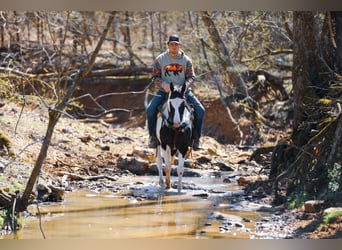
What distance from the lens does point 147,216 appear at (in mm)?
6555

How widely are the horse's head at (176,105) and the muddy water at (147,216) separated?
76 cm

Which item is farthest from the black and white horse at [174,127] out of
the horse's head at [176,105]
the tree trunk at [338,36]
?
the tree trunk at [338,36]

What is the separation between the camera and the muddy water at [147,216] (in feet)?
19.6

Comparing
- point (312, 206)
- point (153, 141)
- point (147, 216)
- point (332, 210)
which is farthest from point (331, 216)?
point (153, 141)

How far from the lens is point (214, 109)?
12789mm

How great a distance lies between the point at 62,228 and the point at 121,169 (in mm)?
3146

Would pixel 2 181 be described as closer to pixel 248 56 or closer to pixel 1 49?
pixel 1 49

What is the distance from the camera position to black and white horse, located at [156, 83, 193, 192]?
7.39 meters

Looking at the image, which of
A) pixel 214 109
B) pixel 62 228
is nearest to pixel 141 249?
pixel 62 228

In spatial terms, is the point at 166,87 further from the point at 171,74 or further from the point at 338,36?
the point at 338,36

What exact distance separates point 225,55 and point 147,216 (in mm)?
5447

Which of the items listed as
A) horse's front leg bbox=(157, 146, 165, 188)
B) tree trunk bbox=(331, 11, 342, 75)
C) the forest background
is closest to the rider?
horse's front leg bbox=(157, 146, 165, 188)

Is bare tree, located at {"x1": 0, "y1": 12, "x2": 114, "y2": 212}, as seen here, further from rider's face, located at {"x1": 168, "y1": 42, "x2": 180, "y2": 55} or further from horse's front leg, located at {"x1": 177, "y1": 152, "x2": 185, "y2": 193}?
horse's front leg, located at {"x1": 177, "y1": 152, "x2": 185, "y2": 193}

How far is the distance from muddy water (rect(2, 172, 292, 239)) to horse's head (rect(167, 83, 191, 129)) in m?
0.76
